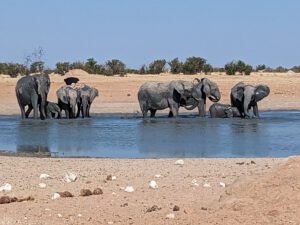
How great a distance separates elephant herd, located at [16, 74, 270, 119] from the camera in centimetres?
2986

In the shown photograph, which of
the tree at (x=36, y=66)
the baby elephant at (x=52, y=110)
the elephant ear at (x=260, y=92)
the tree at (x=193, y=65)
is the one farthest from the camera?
the tree at (x=193, y=65)

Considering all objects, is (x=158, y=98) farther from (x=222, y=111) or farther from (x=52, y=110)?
(x=52, y=110)

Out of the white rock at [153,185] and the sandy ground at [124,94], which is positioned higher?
the white rock at [153,185]

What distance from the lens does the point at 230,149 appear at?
58.9 feet

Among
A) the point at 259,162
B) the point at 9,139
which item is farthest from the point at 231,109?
the point at 259,162

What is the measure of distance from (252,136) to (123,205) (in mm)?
12143

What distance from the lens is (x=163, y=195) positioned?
1030 centimetres

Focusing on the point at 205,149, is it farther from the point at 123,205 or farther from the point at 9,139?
the point at 123,205

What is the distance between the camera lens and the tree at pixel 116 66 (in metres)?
59.9

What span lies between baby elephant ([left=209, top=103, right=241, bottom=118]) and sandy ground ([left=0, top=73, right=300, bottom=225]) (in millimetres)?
14676

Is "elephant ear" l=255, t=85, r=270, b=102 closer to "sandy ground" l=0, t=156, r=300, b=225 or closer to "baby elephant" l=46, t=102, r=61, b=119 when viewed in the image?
"baby elephant" l=46, t=102, r=61, b=119

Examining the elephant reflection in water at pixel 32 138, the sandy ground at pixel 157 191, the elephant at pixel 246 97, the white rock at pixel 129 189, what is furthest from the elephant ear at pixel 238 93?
the white rock at pixel 129 189

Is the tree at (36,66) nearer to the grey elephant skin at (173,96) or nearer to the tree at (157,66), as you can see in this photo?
the tree at (157,66)

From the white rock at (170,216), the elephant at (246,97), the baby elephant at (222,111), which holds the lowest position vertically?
the baby elephant at (222,111)
